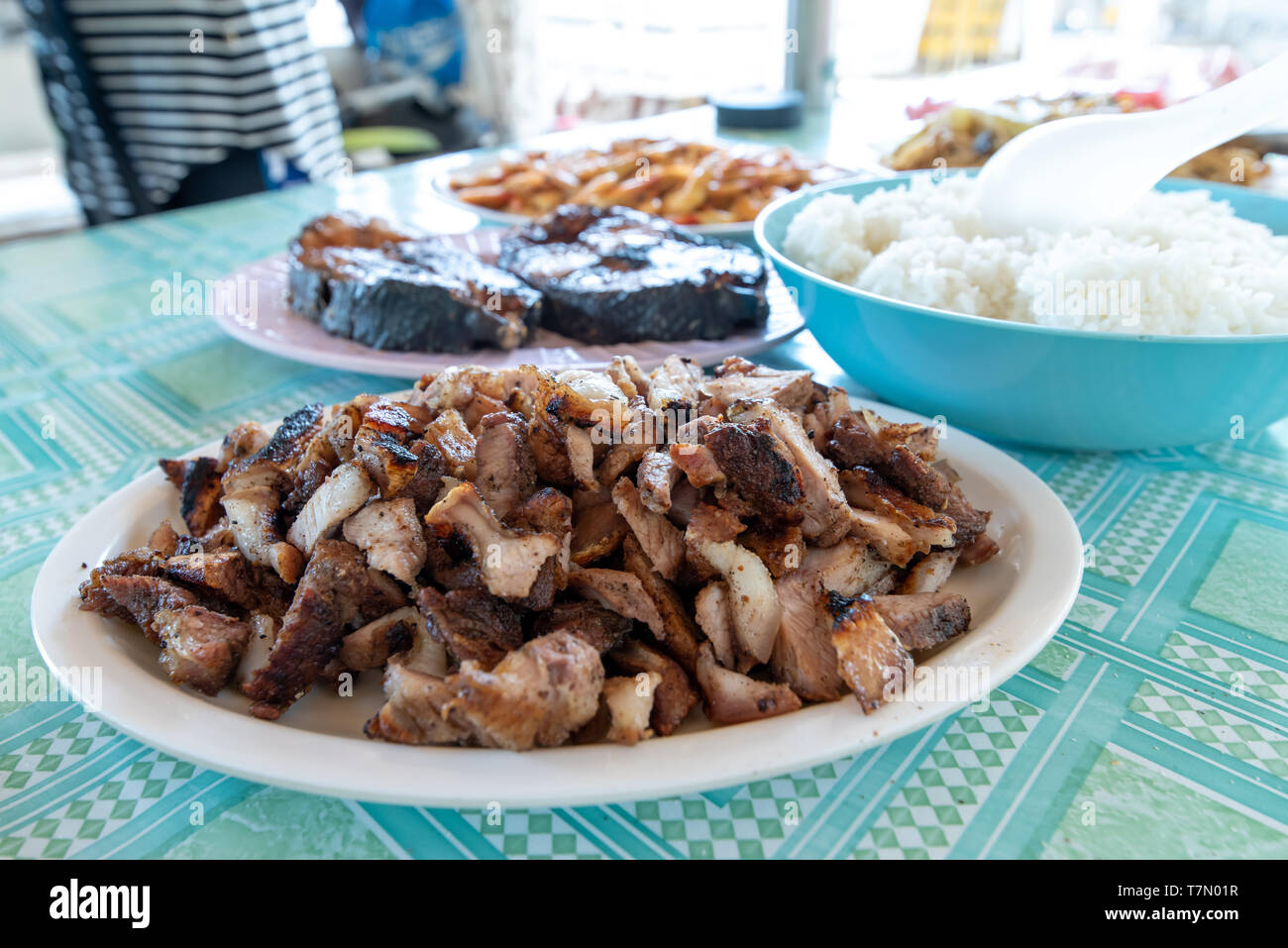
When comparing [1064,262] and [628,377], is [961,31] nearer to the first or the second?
[1064,262]

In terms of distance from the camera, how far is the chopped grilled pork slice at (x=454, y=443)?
1164mm

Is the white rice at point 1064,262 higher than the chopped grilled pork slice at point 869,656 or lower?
higher

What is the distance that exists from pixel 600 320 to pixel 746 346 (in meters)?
0.33

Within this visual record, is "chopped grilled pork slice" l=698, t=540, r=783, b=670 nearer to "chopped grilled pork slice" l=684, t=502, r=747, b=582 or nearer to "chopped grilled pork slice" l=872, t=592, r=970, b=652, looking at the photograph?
"chopped grilled pork slice" l=684, t=502, r=747, b=582

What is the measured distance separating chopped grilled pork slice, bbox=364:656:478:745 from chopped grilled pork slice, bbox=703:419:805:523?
423mm

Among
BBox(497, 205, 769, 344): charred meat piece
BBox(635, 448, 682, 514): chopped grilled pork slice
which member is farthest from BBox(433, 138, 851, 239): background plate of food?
BBox(635, 448, 682, 514): chopped grilled pork slice

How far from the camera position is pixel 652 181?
9.70 feet

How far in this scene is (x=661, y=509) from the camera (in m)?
1.08

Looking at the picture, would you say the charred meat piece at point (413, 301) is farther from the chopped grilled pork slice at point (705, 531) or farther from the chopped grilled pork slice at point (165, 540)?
the chopped grilled pork slice at point (705, 531)

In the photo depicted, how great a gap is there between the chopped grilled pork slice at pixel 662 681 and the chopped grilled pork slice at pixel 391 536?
26 cm

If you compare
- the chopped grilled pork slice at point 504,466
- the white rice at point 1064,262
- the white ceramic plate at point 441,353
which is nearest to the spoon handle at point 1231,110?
the white rice at point 1064,262

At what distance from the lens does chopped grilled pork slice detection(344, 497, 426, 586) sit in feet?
3.33
